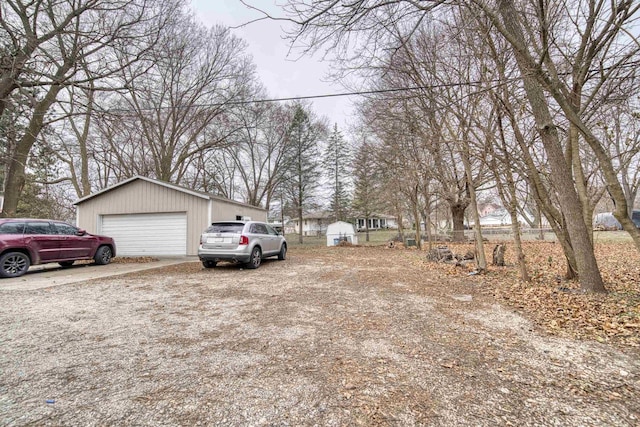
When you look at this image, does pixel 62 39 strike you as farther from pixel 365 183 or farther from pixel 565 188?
pixel 365 183

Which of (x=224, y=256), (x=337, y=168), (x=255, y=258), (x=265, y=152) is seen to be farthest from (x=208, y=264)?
(x=337, y=168)

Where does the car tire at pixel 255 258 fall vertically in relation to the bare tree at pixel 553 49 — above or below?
below

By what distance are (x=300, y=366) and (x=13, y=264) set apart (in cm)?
874

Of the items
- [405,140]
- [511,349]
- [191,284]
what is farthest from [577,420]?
[405,140]

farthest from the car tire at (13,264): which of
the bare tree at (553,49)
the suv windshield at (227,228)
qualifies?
the bare tree at (553,49)

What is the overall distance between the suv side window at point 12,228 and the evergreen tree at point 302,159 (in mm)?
16446

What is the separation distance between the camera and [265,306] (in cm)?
434

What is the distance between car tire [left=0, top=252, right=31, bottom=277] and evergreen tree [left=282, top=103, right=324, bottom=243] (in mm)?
16587

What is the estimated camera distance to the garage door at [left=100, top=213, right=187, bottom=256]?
11.7 meters

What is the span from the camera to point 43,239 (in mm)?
7379

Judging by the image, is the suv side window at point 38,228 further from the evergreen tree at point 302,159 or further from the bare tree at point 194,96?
the evergreen tree at point 302,159

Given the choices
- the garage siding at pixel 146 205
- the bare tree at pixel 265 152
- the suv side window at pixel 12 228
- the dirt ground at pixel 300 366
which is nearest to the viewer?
the dirt ground at pixel 300 366

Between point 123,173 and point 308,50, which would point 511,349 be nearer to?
point 308,50

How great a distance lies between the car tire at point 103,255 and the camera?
924cm
